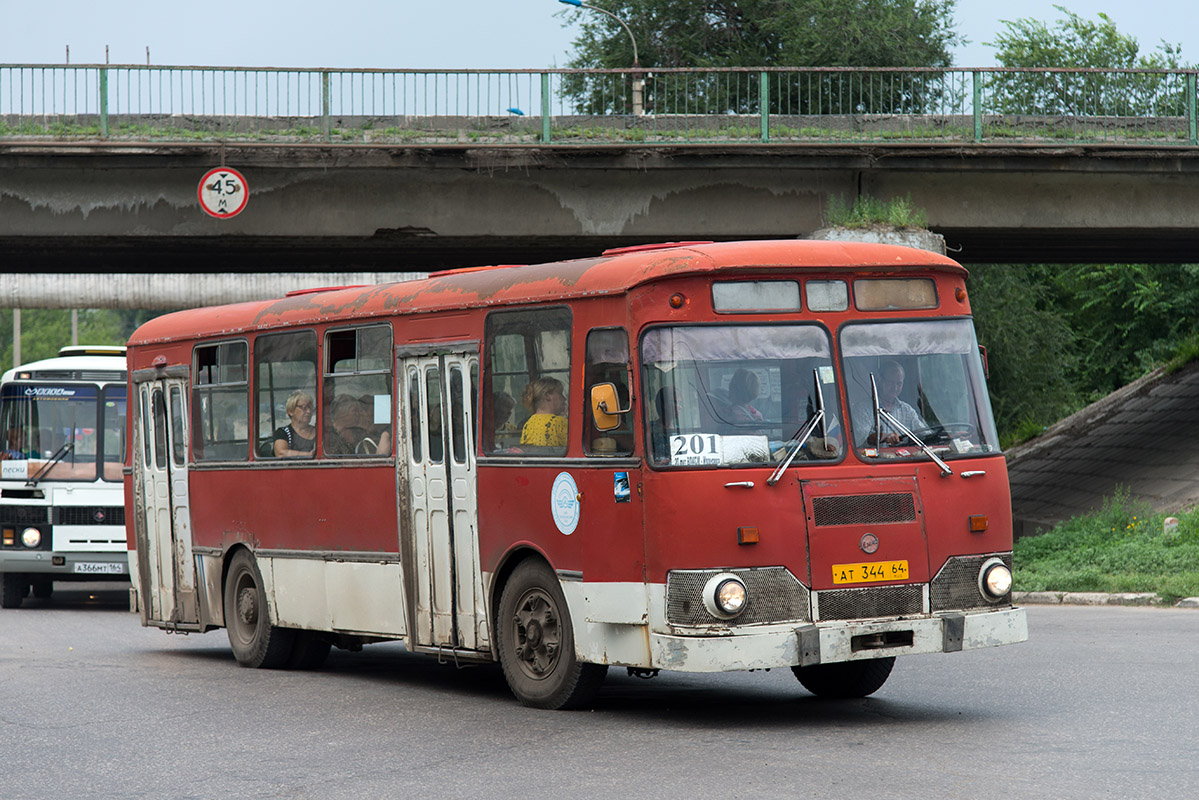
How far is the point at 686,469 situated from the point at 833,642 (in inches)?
49.0

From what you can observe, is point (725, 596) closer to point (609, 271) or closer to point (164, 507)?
point (609, 271)

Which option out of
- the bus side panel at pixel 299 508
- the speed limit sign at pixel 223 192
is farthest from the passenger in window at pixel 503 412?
the speed limit sign at pixel 223 192

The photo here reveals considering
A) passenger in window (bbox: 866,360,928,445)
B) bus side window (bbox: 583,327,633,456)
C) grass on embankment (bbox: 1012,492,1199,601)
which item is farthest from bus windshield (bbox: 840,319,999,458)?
grass on embankment (bbox: 1012,492,1199,601)

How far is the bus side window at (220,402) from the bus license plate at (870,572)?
242 inches

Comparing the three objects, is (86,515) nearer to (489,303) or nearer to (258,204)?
(258,204)

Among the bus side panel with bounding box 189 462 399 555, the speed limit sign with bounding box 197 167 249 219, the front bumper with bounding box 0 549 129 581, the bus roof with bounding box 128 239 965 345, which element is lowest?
the front bumper with bounding box 0 549 129 581

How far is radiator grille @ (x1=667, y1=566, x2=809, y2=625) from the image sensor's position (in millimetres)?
9328

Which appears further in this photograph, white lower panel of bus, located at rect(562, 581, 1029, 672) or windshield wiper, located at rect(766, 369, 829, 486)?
windshield wiper, located at rect(766, 369, 829, 486)

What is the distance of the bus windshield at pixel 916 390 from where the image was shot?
9859mm

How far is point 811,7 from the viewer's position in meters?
52.9

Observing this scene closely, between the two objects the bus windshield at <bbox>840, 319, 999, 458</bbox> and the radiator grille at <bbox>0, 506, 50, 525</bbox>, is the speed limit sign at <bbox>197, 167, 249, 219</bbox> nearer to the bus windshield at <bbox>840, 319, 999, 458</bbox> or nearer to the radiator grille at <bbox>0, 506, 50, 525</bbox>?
the radiator grille at <bbox>0, 506, 50, 525</bbox>

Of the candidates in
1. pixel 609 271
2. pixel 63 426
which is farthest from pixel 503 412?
pixel 63 426

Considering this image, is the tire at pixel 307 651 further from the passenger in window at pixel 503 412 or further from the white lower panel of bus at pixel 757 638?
the white lower panel of bus at pixel 757 638

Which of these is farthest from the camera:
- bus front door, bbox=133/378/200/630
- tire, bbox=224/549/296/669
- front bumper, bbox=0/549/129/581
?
front bumper, bbox=0/549/129/581
